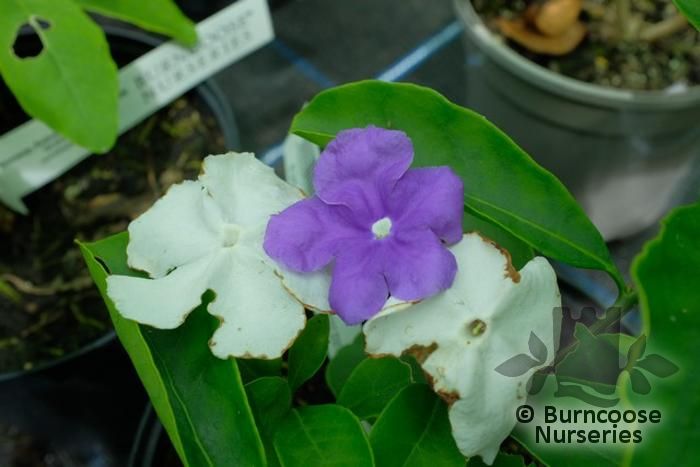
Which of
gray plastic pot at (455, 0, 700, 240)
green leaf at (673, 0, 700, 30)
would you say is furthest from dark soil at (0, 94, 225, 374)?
green leaf at (673, 0, 700, 30)

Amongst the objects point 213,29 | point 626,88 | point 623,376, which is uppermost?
point 623,376

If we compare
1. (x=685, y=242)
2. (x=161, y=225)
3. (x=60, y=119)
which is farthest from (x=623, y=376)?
(x=60, y=119)

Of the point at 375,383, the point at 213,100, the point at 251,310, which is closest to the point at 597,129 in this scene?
the point at 213,100

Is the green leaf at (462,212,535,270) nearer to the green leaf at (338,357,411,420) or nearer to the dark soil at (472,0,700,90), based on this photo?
the green leaf at (338,357,411,420)

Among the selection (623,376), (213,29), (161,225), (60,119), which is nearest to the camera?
(623,376)

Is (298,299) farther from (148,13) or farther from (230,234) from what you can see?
(148,13)

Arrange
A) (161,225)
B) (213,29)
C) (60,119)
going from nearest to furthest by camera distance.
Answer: (161,225) < (60,119) < (213,29)

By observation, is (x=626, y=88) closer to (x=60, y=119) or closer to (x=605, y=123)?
(x=605, y=123)
